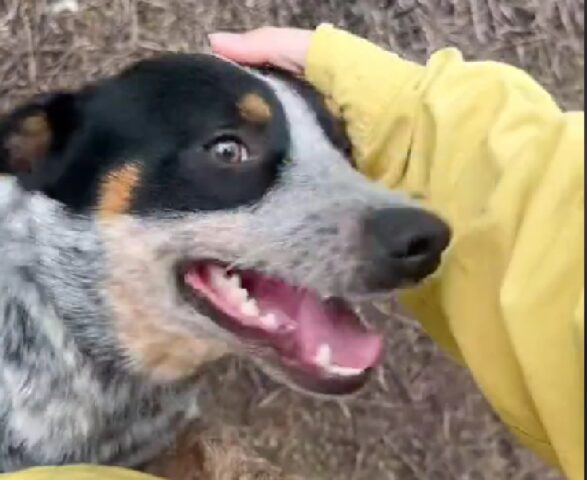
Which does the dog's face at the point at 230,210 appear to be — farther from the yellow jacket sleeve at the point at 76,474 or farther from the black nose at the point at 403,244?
the yellow jacket sleeve at the point at 76,474

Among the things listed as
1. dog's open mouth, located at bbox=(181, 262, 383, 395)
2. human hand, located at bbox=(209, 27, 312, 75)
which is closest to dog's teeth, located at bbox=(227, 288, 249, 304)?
dog's open mouth, located at bbox=(181, 262, 383, 395)

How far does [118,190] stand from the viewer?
1613mm

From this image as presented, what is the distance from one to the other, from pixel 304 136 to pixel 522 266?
1.27 feet

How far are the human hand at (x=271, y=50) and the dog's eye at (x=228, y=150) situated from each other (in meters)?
0.30

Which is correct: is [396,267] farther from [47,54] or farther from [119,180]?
[47,54]

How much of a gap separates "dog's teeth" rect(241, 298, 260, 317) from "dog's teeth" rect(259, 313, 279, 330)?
12mm

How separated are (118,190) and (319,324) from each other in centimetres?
31

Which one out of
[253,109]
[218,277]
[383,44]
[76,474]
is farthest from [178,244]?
[383,44]

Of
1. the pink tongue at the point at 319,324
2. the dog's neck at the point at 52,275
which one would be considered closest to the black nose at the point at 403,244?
the pink tongue at the point at 319,324

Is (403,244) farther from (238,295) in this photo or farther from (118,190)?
(118,190)

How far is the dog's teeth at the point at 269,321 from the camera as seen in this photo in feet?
5.17

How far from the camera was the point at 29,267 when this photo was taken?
1.74m

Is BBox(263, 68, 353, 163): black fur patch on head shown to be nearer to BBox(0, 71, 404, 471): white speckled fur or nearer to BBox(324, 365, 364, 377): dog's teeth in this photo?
BBox(0, 71, 404, 471): white speckled fur

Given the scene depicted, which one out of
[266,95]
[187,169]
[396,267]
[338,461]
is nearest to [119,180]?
[187,169]
